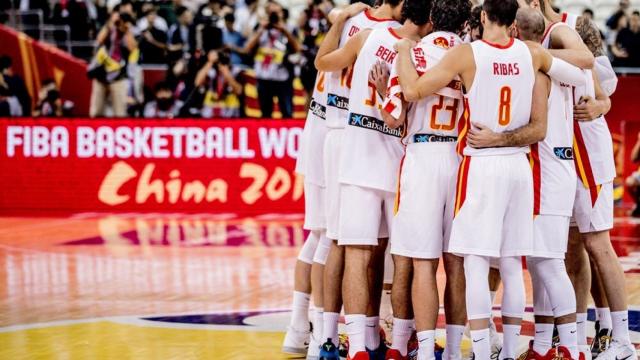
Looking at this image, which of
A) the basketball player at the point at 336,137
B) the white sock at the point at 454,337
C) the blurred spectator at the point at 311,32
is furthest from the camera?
the blurred spectator at the point at 311,32

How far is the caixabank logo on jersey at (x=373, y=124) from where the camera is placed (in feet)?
22.5

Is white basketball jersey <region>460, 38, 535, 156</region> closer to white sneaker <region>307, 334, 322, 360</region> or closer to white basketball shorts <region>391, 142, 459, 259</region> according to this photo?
white basketball shorts <region>391, 142, 459, 259</region>

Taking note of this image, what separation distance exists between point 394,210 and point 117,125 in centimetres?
1028

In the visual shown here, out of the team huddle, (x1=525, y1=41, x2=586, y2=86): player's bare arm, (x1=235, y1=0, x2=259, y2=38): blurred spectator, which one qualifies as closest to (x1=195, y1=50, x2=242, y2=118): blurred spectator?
(x1=235, y1=0, x2=259, y2=38): blurred spectator

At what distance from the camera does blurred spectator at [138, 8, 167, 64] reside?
1805cm

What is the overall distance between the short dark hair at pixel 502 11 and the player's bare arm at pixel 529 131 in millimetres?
376

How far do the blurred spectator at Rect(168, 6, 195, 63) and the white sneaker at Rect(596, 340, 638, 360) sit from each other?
11.4 m

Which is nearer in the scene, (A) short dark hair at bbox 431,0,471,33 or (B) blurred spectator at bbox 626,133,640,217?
(A) short dark hair at bbox 431,0,471,33

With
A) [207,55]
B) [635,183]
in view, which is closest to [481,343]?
[635,183]

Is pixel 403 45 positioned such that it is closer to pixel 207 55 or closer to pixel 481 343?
pixel 481 343

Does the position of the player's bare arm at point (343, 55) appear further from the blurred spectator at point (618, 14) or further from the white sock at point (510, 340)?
the blurred spectator at point (618, 14)

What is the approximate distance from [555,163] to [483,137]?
678 millimetres

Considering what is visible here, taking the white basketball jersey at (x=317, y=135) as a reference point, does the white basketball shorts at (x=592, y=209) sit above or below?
below

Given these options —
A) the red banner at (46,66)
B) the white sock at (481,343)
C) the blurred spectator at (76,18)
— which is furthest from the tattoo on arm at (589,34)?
the blurred spectator at (76,18)
